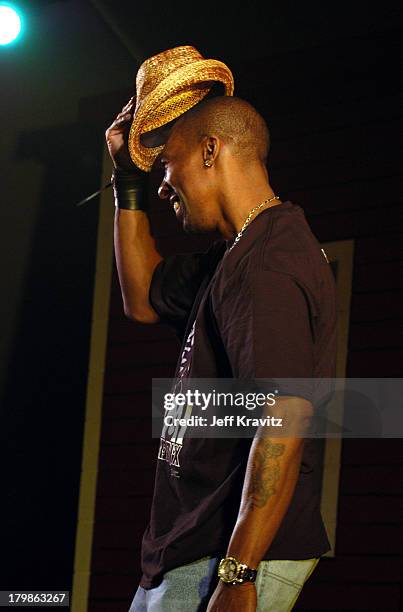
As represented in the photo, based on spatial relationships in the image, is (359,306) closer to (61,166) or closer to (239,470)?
(61,166)

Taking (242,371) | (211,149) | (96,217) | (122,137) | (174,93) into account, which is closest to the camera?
(242,371)

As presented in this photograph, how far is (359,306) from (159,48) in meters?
1.72

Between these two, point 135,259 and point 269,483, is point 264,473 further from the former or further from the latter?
point 135,259

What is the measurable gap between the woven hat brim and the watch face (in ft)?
3.65

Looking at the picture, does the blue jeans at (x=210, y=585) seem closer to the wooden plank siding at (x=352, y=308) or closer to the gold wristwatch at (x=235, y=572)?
the gold wristwatch at (x=235, y=572)

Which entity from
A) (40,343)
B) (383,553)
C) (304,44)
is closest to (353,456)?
(383,553)

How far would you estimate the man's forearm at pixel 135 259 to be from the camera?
2506 millimetres

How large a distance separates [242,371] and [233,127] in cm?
66

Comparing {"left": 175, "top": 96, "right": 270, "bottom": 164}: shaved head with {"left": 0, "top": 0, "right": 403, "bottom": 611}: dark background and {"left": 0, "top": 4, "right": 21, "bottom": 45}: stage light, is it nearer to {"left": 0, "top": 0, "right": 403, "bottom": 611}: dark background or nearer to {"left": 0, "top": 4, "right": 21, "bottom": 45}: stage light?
{"left": 0, "top": 0, "right": 403, "bottom": 611}: dark background

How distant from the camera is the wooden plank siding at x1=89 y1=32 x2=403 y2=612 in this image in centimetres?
383

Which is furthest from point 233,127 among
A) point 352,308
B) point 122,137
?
point 352,308

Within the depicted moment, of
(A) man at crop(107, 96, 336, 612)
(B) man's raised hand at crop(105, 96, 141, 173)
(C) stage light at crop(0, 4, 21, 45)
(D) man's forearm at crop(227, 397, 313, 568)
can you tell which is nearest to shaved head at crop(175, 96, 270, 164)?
(A) man at crop(107, 96, 336, 612)

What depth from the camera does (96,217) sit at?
492 cm

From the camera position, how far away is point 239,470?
1.95 m
